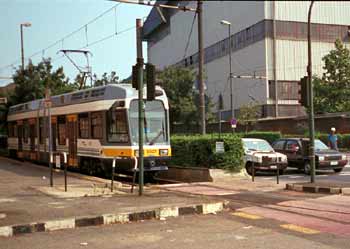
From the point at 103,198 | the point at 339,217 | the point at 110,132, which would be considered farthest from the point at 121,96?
the point at 339,217

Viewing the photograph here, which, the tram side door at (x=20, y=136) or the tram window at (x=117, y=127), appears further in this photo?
the tram side door at (x=20, y=136)

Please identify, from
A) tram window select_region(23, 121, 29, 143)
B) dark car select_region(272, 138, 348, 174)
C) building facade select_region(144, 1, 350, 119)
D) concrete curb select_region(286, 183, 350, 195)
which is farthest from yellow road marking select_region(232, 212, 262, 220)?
tram window select_region(23, 121, 29, 143)

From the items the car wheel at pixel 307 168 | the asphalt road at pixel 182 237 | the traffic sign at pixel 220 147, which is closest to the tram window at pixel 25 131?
the traffic sign at pixel 220 147

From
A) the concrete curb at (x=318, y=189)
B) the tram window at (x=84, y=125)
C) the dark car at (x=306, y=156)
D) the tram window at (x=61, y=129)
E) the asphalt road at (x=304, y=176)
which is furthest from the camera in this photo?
the tram window at (x=61, y=129)

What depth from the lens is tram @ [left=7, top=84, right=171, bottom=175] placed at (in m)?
17.6

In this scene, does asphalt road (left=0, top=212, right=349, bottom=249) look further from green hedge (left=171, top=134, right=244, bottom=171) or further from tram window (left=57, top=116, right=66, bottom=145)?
tram window (left=57, top=116, right=66, bottom=145)

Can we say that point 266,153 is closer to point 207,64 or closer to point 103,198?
point 103,198

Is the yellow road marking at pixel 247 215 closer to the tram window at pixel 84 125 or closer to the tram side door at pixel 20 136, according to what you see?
the tram window at pixel 84 125

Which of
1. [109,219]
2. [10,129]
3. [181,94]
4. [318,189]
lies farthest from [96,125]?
[181,94]

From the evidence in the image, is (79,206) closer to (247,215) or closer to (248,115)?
(247,215)

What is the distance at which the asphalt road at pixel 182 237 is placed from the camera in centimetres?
773

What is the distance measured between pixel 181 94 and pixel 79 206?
113ft

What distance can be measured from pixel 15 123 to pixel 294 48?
52.2 feet

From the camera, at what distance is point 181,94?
45.2 m
